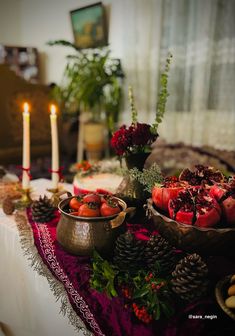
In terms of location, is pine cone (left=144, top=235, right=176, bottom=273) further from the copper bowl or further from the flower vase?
the flower vase

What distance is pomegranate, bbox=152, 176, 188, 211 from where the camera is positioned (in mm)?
817

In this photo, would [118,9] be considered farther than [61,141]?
Yes

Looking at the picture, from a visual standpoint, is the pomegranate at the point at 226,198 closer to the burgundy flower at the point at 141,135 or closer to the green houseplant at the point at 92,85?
the burgundy flower at the point at 141,135

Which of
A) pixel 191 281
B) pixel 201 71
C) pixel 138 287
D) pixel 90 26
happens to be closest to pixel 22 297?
pixel 138 287

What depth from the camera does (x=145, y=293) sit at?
650mm

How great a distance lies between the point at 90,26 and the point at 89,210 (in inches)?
143

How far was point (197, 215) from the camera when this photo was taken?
0.72 meters

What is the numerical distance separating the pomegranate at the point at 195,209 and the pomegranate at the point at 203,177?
111 millimetres

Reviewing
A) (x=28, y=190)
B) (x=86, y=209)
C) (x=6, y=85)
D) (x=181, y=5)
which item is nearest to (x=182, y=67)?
(x=181, y=5)

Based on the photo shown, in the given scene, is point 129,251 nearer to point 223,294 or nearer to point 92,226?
point 92,226

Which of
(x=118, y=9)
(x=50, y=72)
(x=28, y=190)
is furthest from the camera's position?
(x=50, y=72)

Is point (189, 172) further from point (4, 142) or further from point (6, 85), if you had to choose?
point (6, 85)

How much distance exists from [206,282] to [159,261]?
114 mm

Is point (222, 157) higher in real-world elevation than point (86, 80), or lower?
lower
